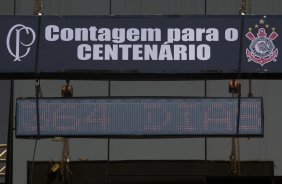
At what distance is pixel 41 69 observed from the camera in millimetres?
5328

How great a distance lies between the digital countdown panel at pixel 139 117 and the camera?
5246 millimetres

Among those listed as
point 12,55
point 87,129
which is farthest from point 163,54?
point 12,55

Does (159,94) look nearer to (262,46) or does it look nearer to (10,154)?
(10,154)

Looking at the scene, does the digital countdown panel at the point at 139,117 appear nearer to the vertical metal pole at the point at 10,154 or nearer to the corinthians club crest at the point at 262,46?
the corinthians club crest at the point at 262,46

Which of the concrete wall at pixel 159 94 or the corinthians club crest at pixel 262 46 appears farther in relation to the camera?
the concrete wall at pixel 159 94

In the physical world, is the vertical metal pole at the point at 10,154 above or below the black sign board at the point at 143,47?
below

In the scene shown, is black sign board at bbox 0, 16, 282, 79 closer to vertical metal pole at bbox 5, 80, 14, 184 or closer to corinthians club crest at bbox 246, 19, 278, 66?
corinthians club crest at bbox 246, 19, 278, 66

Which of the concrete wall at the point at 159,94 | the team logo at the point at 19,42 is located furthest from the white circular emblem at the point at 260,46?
the concrete wall at the point at 159,94

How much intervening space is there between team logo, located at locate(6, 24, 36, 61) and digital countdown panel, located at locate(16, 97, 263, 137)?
13.5 inches

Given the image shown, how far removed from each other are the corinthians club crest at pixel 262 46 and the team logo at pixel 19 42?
1.57 metres

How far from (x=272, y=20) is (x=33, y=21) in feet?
5.66

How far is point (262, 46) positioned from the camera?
531 cm
